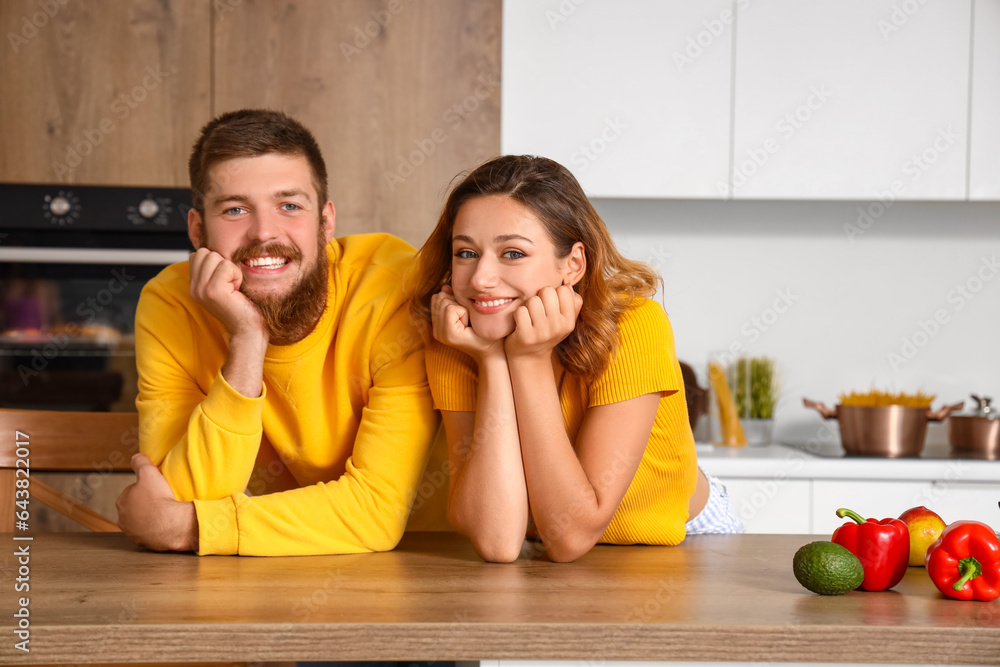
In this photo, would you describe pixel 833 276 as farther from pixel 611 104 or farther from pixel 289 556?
pixel 289 556

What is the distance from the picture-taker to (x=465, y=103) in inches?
104

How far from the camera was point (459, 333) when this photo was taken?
121 centimetres

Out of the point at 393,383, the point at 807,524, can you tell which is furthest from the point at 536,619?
the point at 807,524

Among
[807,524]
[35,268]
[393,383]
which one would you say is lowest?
[807,524]

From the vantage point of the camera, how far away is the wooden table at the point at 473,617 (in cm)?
82

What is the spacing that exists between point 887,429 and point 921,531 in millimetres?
1535

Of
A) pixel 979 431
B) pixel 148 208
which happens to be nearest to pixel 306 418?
pixel 148 208

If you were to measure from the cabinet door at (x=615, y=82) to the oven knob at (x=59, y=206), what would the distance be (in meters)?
1.34

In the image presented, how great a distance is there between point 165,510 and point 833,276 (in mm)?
2610

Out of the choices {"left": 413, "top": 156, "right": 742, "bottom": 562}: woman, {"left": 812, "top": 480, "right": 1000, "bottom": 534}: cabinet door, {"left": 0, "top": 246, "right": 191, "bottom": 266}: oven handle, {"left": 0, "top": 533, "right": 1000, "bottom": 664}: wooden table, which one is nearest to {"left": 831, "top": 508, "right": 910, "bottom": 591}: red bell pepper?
{"left": 0, "top": 533, "right": 1000, "bottom": 664}: wooden table

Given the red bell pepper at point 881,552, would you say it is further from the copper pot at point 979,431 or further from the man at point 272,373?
the copper pot at point 979,431

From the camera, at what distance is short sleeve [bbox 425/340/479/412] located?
4.18 ft

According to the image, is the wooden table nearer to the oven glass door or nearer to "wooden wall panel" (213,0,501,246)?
Answer: the oven glass door

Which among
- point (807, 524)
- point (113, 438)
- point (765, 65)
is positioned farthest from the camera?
point (765, 65)
